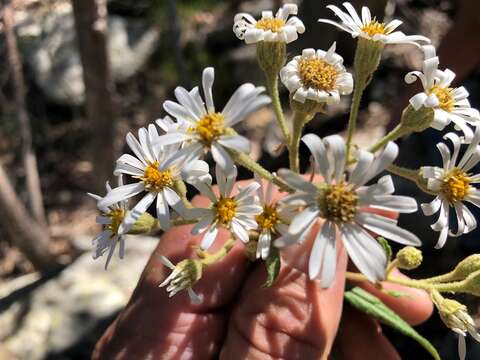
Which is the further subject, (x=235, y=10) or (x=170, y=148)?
(x=235, y=10)

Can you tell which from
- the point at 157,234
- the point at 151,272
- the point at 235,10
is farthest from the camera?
the point at 235,10

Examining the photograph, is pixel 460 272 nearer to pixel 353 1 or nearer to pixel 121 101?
pixel 353 1

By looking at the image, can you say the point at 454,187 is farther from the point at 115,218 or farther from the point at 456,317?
the point at 115,218

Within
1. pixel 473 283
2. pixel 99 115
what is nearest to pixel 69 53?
pixel 99 115

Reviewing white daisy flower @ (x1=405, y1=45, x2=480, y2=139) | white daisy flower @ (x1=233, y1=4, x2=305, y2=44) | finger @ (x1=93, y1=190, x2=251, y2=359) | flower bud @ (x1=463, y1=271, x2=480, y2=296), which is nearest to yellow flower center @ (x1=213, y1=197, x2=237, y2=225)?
finger @ (x1=93, y1=190, x2=251, y2=359)

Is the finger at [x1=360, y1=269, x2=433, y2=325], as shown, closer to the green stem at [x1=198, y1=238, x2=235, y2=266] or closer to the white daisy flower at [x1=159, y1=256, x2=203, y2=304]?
the green stem at [x1=198, y1=238, x2=235, y2=266]

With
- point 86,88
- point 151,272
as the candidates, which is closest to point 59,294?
point 86,88

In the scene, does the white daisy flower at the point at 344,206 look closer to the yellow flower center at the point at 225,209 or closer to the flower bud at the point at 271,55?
the yellow flower center at the point at 225,209
